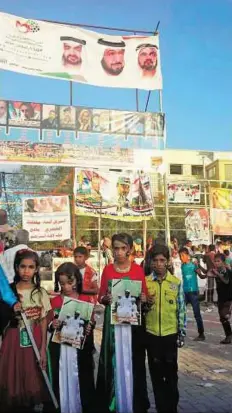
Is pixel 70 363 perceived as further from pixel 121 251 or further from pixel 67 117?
pixel 67 117

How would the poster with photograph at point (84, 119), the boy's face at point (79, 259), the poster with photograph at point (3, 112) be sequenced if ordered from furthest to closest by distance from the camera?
1. the poster with photograph at point (84, 119)
2. the poster with photograph at point (3, 112)
3. the boy's face at point (79, 259)

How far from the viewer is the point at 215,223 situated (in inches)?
604

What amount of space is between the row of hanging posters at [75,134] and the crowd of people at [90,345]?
1027 cm

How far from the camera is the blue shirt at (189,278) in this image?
8602mm

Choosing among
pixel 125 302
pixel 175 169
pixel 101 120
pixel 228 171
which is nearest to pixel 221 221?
pixel 101 120

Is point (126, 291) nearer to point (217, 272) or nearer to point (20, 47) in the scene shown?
point (217, 272)

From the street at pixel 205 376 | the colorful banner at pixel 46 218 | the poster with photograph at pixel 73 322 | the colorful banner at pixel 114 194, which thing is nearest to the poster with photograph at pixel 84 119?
the colorful banner at pixel 114 194

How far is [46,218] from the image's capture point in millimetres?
13227

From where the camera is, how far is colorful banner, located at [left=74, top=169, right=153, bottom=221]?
13758 mm

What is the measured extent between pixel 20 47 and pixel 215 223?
8.14 m

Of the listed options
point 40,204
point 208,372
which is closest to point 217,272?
point 208,372

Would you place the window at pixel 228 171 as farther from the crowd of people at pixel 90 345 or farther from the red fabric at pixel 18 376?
the red fabric at pixel 18 376

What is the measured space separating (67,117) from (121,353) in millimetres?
12008

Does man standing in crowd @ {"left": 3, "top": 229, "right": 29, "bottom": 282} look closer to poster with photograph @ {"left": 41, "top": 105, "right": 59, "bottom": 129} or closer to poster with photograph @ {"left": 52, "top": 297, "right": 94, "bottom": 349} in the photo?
poster with photograph @ {"left": 52, "top": 297, "right": 94, "bottom": 349}
